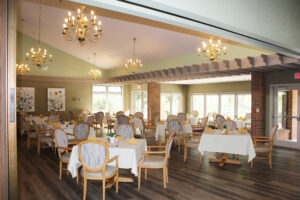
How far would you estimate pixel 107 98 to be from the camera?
16.6m

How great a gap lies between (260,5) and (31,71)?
13451 mm

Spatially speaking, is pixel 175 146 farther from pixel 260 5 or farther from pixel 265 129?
pixel 260 5

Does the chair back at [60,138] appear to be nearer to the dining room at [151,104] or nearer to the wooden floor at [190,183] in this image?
the dining room at [151,104]

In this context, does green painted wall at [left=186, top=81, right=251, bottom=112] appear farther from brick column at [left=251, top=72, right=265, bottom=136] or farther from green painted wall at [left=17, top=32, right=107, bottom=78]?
green painted wall at [left=17, top=32, right=107, bottom=78]

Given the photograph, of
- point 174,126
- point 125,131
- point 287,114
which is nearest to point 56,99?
point 174,126

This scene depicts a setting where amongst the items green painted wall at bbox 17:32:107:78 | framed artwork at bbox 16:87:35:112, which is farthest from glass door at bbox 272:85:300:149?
framed artwork at bbox 16:87:35:112

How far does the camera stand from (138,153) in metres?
4.38

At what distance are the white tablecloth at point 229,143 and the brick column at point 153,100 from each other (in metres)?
7.26

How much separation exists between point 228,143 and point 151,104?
7753 millimetres

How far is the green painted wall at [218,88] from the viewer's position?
14.0 meters

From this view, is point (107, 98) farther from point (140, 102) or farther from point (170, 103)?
point (170, 103)

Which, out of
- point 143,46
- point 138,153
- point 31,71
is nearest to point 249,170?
point 138,153

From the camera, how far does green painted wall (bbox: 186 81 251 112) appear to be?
46.1ft

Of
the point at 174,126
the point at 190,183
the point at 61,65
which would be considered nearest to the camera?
the point at 190,183
